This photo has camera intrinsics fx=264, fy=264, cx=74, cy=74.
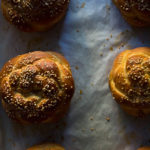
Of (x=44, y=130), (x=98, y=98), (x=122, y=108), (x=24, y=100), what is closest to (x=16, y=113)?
(x=24, y=100)

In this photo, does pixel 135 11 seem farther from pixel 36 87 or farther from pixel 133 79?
pixel 36 87

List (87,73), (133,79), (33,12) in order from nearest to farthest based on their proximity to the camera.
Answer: (133,79), (33,12), (87,73)

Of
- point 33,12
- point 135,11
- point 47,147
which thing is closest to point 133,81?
point 135,11

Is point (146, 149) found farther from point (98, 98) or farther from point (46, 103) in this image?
point (46, 103)

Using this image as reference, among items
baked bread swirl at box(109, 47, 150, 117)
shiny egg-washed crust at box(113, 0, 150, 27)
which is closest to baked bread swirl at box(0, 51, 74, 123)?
baked bread swirl at box(109, 47, 150, 117)

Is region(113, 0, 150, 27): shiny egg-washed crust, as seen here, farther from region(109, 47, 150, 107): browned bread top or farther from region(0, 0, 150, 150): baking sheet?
region(109, 47, 150, 107): browned bread top

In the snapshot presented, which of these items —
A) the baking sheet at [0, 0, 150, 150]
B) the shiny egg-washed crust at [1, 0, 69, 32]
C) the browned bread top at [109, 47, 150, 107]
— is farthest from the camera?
the baking sheet at [0, 0, 150, 150]
